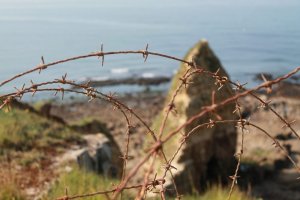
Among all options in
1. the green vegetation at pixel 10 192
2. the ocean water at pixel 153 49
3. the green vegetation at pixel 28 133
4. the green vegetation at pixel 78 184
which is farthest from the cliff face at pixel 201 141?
the ocean water at pixel 153 49

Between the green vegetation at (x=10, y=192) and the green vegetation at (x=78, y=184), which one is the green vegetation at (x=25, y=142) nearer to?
the green vegetation at (x=10, y=192)

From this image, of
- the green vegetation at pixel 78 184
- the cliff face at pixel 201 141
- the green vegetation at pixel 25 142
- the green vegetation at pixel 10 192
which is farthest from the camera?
the cliff face at pixel 201 141

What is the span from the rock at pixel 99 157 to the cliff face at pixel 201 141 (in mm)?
2904

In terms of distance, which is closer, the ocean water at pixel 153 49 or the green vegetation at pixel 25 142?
the green vegetation at pixel 25 142

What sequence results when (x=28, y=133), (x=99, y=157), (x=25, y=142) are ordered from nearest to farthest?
(x=25, y=142)
(x=28, y=133)
(x=99, y=157)

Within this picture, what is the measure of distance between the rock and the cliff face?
9.53 feet

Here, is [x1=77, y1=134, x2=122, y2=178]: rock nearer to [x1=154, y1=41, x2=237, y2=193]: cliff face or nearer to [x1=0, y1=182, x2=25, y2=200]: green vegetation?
[x1=0, y1=182, x2=25, y2=200]: green vegetation

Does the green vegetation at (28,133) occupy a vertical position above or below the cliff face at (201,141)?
above

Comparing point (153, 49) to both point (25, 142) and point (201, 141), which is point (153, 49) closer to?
point (201, 141)

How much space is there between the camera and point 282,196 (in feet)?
48.8

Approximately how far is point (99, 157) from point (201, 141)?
5130mm

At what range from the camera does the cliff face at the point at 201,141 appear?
12742 mm

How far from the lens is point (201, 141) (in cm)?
1352

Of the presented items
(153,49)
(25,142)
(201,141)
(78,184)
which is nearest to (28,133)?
(25,142)
